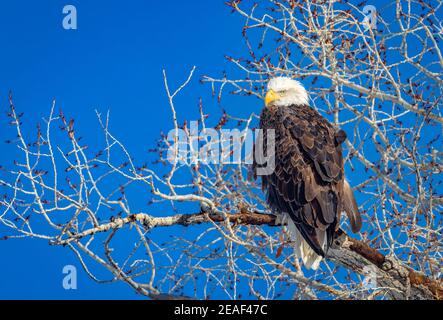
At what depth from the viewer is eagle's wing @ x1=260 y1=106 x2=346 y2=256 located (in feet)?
20.4

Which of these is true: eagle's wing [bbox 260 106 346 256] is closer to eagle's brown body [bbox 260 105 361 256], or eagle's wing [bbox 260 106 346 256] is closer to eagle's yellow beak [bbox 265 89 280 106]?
eagle's brown body [bbox 260 105 361 256]

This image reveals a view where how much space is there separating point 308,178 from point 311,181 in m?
0.04

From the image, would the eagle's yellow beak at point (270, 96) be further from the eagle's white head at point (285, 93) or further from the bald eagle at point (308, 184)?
the bald eagle at point (308, 184)

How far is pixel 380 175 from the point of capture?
7836 mm

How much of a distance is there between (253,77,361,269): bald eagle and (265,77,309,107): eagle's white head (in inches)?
18.5

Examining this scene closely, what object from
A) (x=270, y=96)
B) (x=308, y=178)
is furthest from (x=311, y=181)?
(x=270, y=96)

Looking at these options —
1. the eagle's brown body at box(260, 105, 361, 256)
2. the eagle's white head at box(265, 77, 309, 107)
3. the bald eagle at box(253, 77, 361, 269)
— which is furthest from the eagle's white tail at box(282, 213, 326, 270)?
the eagle's white head at box(265, 77, 309, 107)

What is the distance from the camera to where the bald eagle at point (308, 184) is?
6.21 m

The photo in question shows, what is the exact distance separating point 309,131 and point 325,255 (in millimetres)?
1297

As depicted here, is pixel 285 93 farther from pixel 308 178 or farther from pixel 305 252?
pixel 305 252

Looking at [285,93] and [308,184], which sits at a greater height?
[285,93]

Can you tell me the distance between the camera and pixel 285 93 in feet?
25.2
